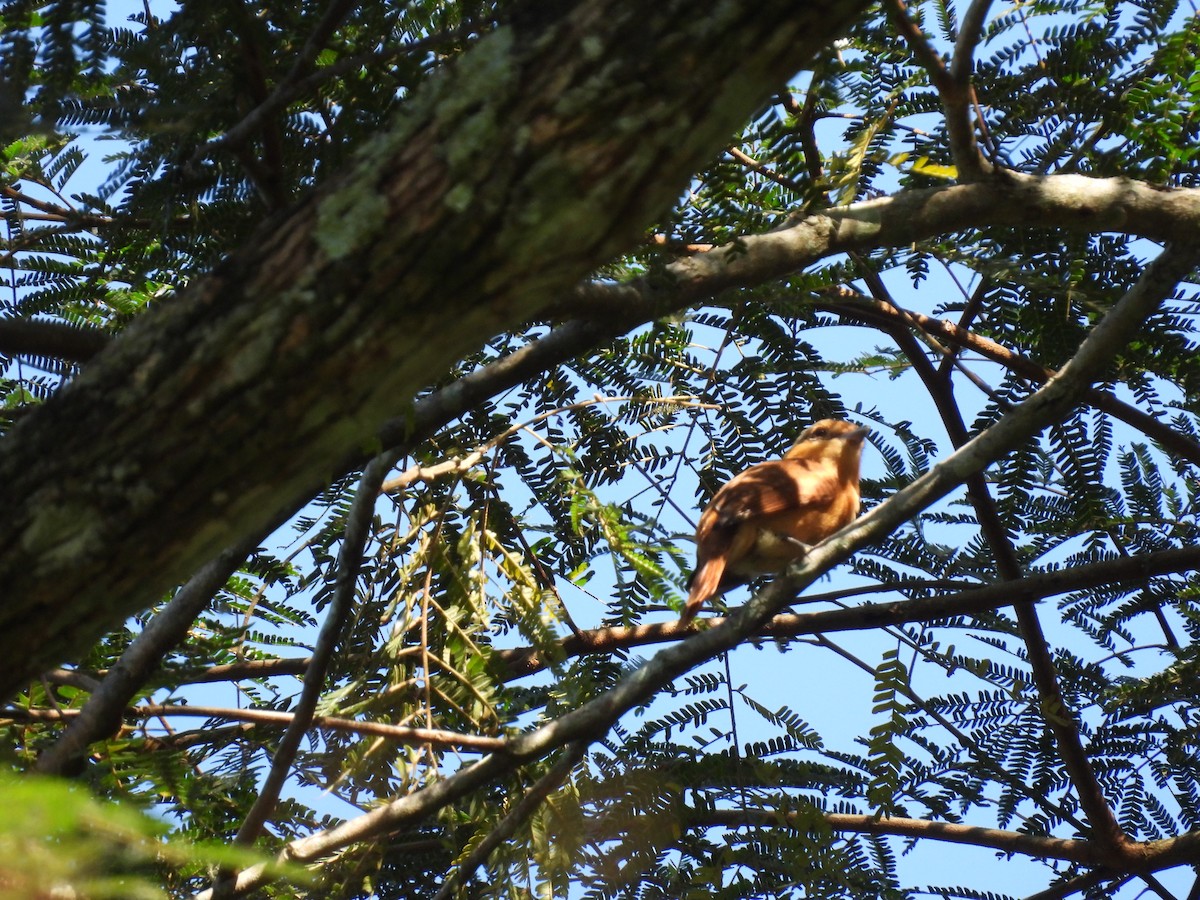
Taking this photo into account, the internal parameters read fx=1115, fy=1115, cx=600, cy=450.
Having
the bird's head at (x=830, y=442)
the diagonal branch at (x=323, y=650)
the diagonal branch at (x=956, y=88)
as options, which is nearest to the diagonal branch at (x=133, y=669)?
the diagonal branch at (x=323, y=650)

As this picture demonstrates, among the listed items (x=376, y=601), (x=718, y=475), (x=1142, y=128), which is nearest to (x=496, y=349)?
(x=718, y=475)

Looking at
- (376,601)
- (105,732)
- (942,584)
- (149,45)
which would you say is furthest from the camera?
(942,584)

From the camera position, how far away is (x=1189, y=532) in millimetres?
4645

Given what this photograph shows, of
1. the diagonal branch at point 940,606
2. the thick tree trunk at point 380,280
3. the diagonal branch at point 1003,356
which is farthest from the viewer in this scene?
the diagonal branch at point 1003,356

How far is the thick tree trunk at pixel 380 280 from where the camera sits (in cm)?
160

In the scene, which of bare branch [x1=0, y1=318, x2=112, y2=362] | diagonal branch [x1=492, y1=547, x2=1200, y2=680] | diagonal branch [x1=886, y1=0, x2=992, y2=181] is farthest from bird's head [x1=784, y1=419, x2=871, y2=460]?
bare branch [x1=0, y1=318, x2=112, y2=362]

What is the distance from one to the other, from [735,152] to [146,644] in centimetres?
253

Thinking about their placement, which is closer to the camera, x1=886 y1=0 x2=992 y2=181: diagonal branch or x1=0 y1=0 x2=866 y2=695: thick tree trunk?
x1=0 y1=0 x2=866 y2=695: thick tree trunk

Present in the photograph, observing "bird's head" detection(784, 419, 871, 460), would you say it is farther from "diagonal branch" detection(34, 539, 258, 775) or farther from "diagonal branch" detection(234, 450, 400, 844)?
"diagonal branch" detection(34, 539, 258, 775)

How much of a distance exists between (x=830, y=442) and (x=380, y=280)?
3.87 meters

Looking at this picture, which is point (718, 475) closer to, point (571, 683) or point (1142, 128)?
point (571, 683)

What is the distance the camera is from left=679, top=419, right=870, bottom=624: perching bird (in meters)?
4.66

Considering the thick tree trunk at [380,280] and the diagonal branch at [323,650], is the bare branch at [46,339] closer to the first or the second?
the thick tree trunk at [380,280]

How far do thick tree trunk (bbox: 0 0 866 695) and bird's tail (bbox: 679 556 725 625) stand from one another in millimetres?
2653
